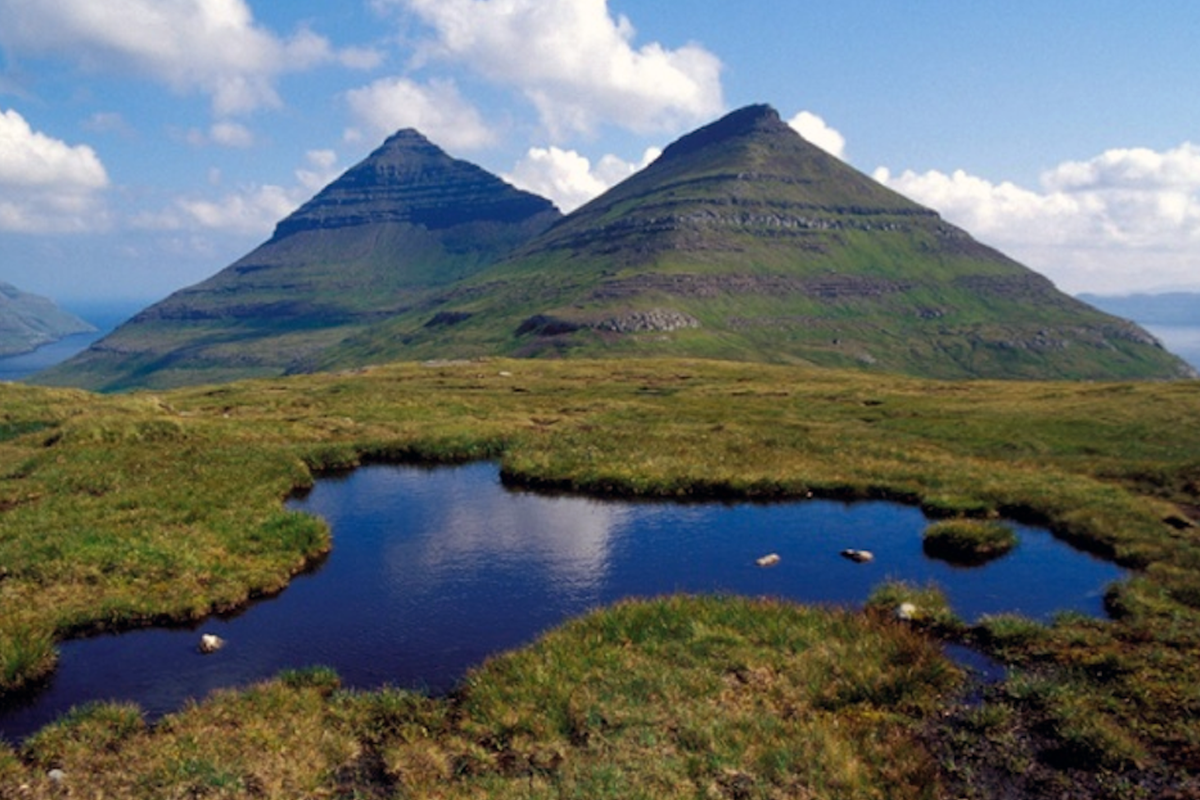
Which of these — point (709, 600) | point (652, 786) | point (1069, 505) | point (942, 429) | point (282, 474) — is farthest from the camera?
point (942, 429)

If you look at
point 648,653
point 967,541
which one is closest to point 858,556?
point 967,541

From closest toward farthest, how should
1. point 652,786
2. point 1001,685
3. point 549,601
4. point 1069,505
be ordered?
1. point 652,786
2. point 1001,685
3. point 549,601
4. point 1069,505

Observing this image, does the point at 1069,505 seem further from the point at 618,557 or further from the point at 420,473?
the point at 420,473

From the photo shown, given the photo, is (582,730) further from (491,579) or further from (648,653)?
A: (491,579)

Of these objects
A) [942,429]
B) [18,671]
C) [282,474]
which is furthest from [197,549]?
[942,429]

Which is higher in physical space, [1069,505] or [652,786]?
[1069,505]

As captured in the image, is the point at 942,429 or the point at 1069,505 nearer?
the point at 1069,505

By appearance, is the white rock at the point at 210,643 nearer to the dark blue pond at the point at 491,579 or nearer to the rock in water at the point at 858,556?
the dark blue pond at the point at 491,579

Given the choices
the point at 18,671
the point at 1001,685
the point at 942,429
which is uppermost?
the point at 942,429
